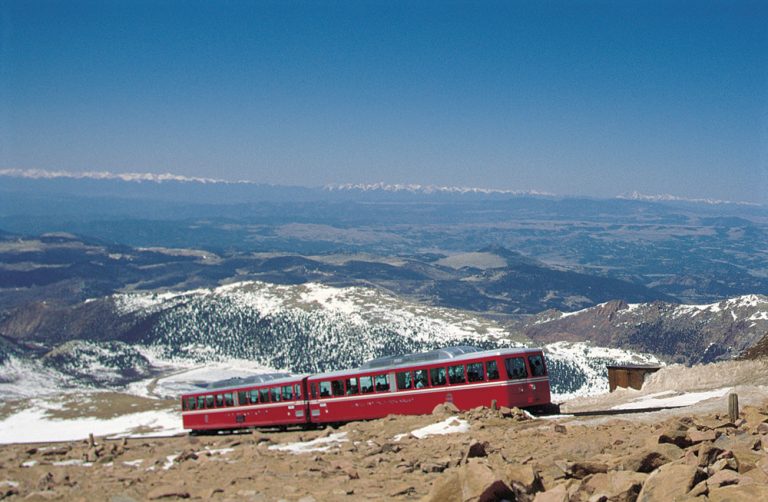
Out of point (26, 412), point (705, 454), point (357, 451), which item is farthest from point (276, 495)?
point (26, 412)

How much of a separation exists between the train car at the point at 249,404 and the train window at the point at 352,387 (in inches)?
173

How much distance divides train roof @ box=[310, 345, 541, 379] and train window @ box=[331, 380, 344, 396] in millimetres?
522

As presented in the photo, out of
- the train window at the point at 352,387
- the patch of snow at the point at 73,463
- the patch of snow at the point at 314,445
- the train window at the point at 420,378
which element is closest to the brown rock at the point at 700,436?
the patch of snow at the point at 314,445

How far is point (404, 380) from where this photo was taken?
43.0m

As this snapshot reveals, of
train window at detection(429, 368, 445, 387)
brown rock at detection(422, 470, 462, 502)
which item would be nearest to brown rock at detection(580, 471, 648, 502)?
brown rock at detection(422, 470, 462, 502)

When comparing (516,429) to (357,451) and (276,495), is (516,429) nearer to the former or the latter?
(357,451)

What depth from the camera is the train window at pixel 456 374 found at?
4047cm

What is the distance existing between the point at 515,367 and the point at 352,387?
11530 mm

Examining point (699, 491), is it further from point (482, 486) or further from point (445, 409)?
point (445, 409)

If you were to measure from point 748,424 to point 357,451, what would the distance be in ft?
47.2

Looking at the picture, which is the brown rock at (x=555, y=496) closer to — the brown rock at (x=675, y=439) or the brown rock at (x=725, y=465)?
the brown rock at (x=725, y=465)

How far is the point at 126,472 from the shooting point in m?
31.2

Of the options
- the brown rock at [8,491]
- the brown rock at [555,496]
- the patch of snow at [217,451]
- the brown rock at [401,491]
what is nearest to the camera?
the brown rock at [555,496]

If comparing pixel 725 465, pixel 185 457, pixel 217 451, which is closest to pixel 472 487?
pixel 725 465
